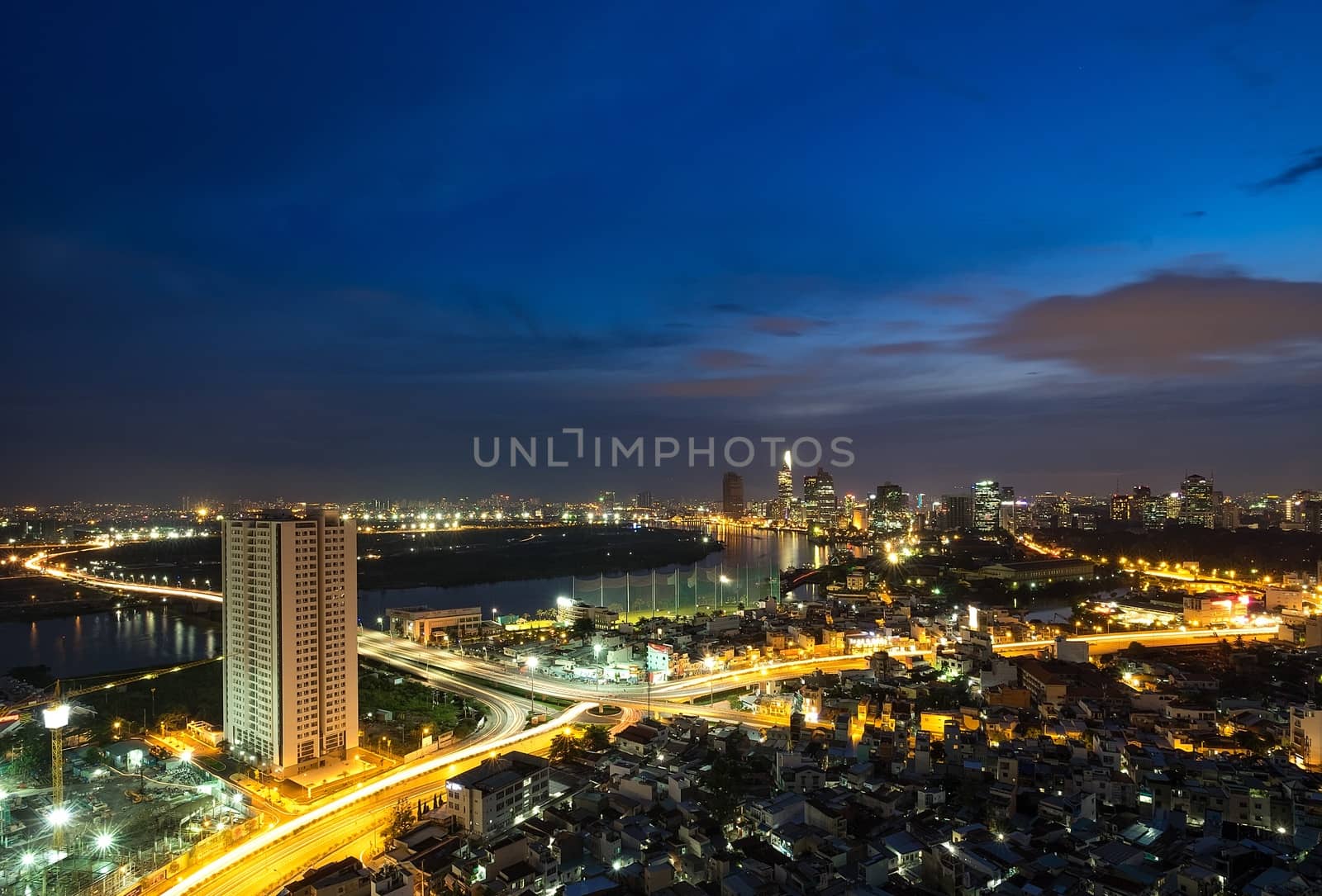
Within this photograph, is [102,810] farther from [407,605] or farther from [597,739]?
[407,605]

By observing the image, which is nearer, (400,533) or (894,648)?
(894,648)

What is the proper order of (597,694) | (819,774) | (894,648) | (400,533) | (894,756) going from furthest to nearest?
(400,533), (894,648), (597,694), (894,756), (819,774)

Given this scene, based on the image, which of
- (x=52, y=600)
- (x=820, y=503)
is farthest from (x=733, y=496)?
(x=52, y=600)

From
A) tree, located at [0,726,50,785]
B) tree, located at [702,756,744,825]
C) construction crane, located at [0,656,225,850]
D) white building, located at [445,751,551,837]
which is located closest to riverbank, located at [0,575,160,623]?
construction crane, located at [0,656,225,850]

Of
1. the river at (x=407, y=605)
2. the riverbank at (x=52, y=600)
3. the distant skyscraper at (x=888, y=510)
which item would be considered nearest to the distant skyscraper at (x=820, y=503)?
the distant skyscraper at (x=888, y=510)

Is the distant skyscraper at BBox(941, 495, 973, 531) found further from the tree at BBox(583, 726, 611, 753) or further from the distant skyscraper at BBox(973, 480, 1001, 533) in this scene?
the tree at BBox(583, 726, 611, 753)

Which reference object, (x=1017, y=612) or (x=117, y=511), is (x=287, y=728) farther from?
(x=117, y=511)

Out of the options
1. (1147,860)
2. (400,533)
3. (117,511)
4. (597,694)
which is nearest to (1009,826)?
(1147,860)
